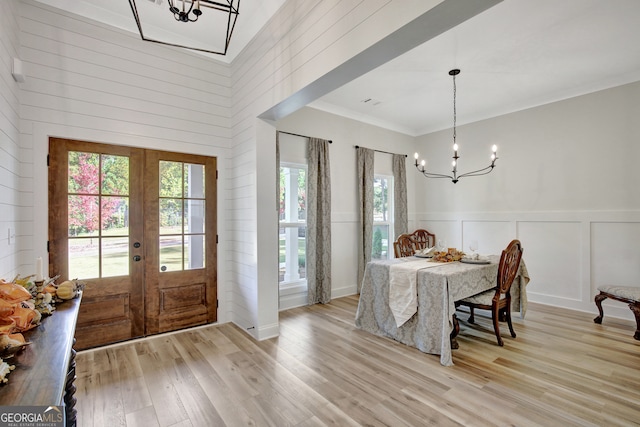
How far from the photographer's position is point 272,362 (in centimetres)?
274

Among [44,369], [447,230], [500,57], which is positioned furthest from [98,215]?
[447,230]

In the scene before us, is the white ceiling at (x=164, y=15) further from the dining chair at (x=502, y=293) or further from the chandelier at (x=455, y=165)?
the dining chair at (x=502, y=293)

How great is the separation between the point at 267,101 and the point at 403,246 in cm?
276

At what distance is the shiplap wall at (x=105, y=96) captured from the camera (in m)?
2.68

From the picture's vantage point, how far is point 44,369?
99 centimetres

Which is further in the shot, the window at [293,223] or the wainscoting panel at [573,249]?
the window at [293,223]

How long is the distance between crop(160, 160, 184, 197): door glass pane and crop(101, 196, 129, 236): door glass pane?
0.39 metres

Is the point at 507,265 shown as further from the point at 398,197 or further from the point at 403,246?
the point at 398,197

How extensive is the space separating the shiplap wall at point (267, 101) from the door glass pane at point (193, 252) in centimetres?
35

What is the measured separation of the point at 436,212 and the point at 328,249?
2606 millimetres

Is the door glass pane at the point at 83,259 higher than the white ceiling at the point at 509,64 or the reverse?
the reverse

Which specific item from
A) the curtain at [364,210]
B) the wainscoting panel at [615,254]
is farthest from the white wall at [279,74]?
the wainscoting panel at [615,254]

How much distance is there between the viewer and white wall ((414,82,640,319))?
151 inches

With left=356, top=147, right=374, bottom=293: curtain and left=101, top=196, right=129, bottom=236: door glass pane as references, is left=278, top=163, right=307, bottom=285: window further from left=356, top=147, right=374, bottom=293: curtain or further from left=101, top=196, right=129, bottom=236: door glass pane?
left=101, top=196, right=129, bottom=236: door glass pane
